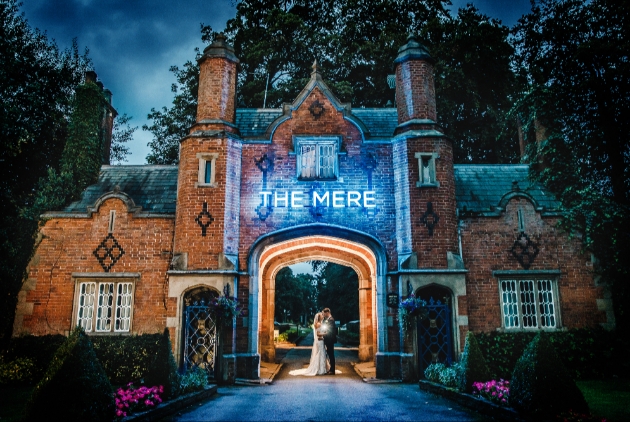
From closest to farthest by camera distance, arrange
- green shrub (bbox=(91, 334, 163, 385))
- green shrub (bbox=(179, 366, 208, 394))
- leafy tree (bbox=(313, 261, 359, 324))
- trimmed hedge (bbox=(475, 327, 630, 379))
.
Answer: green shrub (bbox=(179, 366, 208, 394)) → green shrub (bbox=(91, 334, 163, 385)) → trimmed hedge (bbox=(475, 327, 630, 379)) → leafy tree (bbox=(313, 261, 359, 324))

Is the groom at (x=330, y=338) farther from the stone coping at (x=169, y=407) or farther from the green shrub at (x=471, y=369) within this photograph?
the green shrub at (x=471, y=369)

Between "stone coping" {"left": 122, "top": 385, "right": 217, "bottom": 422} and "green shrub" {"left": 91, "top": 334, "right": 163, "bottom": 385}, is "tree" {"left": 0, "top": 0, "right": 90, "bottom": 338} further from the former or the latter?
"stone coping" {"left": 122, "top": 385, "right": 217, "bottom": 422}

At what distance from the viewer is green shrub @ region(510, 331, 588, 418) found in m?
7.25

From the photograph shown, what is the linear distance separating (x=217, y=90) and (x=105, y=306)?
7.67 meters

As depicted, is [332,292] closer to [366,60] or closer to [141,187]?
[366,60]

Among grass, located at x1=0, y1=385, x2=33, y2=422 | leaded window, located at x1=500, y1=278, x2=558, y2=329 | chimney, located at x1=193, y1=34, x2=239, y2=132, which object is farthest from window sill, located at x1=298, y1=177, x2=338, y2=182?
grass, located at x1=0, y1=385, x2=33, y2=422

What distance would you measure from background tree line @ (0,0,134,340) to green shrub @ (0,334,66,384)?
41.9 inches

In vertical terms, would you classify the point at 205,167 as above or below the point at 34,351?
above

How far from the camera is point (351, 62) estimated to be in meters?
25.8

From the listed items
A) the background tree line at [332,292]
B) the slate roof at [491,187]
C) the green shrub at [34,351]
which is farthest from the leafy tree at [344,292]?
the green shrub at [34,351]

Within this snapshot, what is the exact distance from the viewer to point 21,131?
13172 millimetres

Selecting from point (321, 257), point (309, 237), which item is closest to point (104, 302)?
point (309, 237)

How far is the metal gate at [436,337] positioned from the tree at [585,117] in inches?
200

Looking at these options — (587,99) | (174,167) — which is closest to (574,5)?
(587,99)
